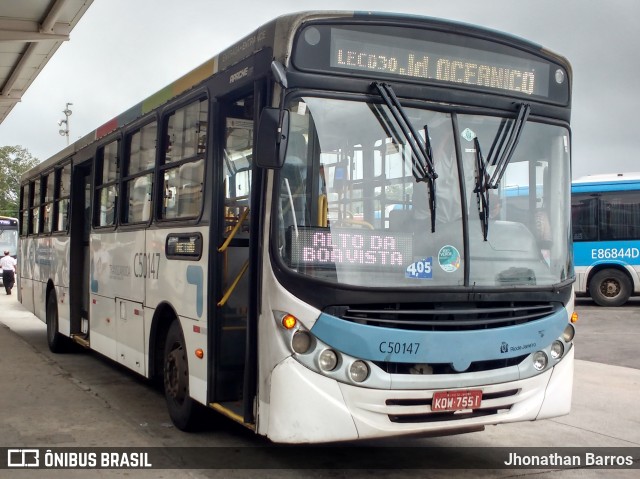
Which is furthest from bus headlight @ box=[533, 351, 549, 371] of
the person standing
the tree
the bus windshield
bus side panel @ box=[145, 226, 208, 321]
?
the tree

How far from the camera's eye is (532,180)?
5457mm

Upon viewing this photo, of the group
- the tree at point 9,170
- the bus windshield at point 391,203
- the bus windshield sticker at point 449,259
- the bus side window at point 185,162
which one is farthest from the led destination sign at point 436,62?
the tree at point 9,170

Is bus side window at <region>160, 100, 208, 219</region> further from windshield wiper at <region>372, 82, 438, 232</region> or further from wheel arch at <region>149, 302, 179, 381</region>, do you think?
windshield wiper at <region>372, 82, 438, 232</region>

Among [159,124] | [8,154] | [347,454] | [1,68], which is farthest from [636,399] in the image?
[8,154]

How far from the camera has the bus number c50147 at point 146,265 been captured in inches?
269

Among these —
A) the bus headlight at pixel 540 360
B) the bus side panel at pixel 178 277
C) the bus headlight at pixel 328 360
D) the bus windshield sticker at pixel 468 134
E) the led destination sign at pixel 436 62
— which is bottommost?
the bus headlight at pixel 540 360

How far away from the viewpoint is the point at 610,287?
18906mm

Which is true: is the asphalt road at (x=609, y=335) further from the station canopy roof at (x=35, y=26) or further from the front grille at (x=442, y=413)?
the station canopy roof at (x=35, y=26)

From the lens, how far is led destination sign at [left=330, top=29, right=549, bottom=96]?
4973 mm

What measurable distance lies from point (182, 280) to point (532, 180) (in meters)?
2.89

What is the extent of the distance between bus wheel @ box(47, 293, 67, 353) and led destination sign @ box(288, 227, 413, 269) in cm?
730

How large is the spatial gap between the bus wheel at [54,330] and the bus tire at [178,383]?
16.4ft

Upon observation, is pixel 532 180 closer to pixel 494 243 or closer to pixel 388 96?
pixel 494 243

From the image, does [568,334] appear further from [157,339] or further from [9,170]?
[9,170]
